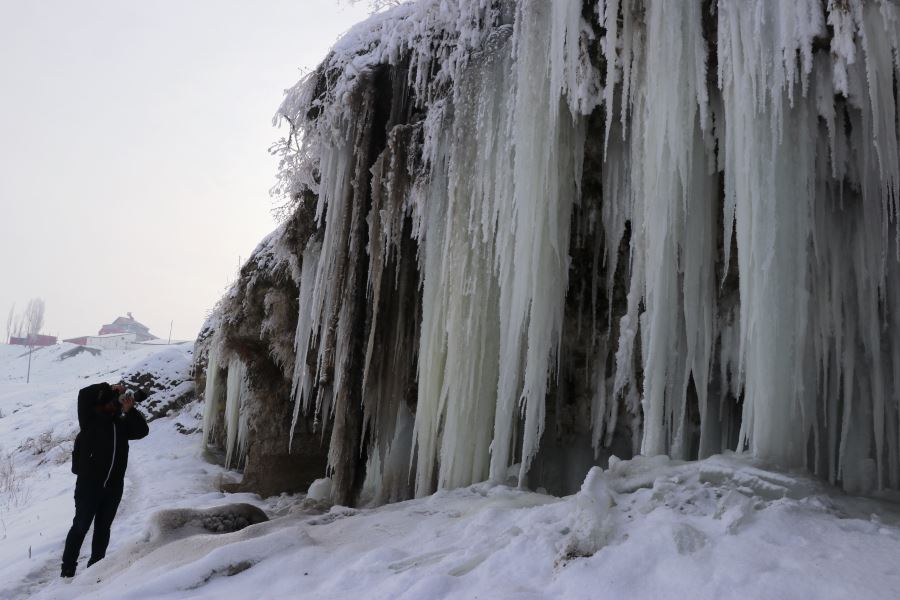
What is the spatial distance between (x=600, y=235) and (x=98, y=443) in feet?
13.5

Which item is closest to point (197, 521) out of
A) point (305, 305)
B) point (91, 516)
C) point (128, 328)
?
point (91, 516)

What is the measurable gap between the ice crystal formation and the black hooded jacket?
70.1 inches

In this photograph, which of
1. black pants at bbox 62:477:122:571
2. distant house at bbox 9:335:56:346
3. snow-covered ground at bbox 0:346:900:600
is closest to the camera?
snow-covered ground at bbox 0:346:900:600

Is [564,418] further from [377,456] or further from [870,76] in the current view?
[870,76]

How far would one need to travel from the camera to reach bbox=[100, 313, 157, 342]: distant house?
61875 mm

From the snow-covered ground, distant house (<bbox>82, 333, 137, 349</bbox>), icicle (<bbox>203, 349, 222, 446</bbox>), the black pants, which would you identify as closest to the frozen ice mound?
the snow-covered ground

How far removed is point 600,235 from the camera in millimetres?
5090

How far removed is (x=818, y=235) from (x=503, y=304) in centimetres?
201

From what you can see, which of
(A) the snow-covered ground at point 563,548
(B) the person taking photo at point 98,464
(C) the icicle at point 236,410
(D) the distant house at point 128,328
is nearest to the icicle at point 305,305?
(B) the person taking photo at point 98,464

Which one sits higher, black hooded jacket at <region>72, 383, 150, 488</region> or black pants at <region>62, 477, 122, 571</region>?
black hooded jacket at <region>72, 383, 150, 488</region>

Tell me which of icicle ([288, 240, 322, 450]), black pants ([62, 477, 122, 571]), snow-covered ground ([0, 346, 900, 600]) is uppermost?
icicle ([288, 240, 322, 450])

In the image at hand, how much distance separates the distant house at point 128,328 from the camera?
61.9 meters

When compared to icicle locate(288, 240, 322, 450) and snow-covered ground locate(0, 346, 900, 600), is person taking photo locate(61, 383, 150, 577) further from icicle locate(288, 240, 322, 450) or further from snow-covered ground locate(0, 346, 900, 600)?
icicle locate(288, 240, 322, 450)

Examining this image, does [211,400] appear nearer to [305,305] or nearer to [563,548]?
[305,305]
